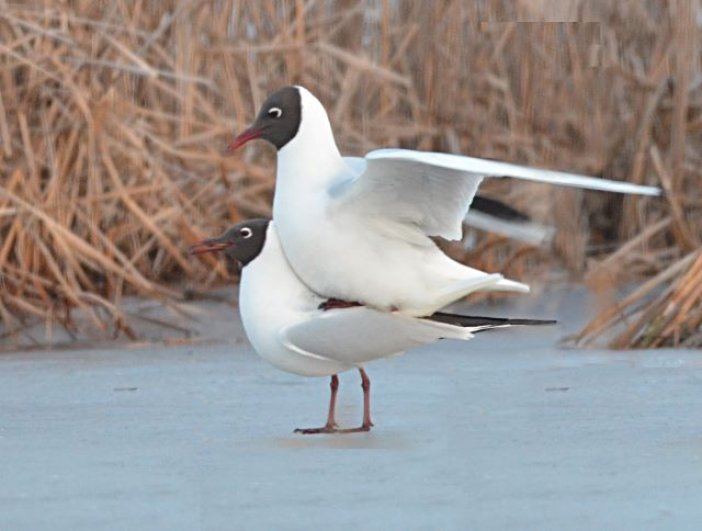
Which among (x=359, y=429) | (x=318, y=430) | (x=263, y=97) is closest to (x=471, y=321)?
(x=359, y=429)

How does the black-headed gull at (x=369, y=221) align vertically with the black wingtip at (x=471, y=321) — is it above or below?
above

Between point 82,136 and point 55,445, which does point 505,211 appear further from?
point 82,136

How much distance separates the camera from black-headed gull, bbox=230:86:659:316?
502cm

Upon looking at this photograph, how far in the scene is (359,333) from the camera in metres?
4.90

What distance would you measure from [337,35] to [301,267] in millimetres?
3107

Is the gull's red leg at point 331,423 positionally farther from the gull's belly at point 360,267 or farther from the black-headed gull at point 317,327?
the gull's belly at point 360,267

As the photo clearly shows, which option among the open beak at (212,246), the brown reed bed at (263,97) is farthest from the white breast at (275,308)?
the brown reed bed at (263,97)

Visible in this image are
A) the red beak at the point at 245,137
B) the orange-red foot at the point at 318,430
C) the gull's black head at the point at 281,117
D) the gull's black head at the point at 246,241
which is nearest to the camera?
the orange-red foot at the point at 318,430

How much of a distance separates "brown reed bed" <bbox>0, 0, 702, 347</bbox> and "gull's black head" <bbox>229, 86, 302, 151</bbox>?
1662 mm

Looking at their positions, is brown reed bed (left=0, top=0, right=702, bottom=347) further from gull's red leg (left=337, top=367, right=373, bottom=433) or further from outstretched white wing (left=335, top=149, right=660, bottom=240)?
gull's red leg (left=337, top=367, right=373, bottom=433)

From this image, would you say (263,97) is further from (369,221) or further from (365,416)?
(365,416)

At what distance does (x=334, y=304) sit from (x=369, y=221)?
0.25 m

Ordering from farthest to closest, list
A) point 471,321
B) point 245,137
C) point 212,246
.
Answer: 1. point 245,137
2. point 212,246
3. point 471,321

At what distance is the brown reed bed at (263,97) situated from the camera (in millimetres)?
7012
